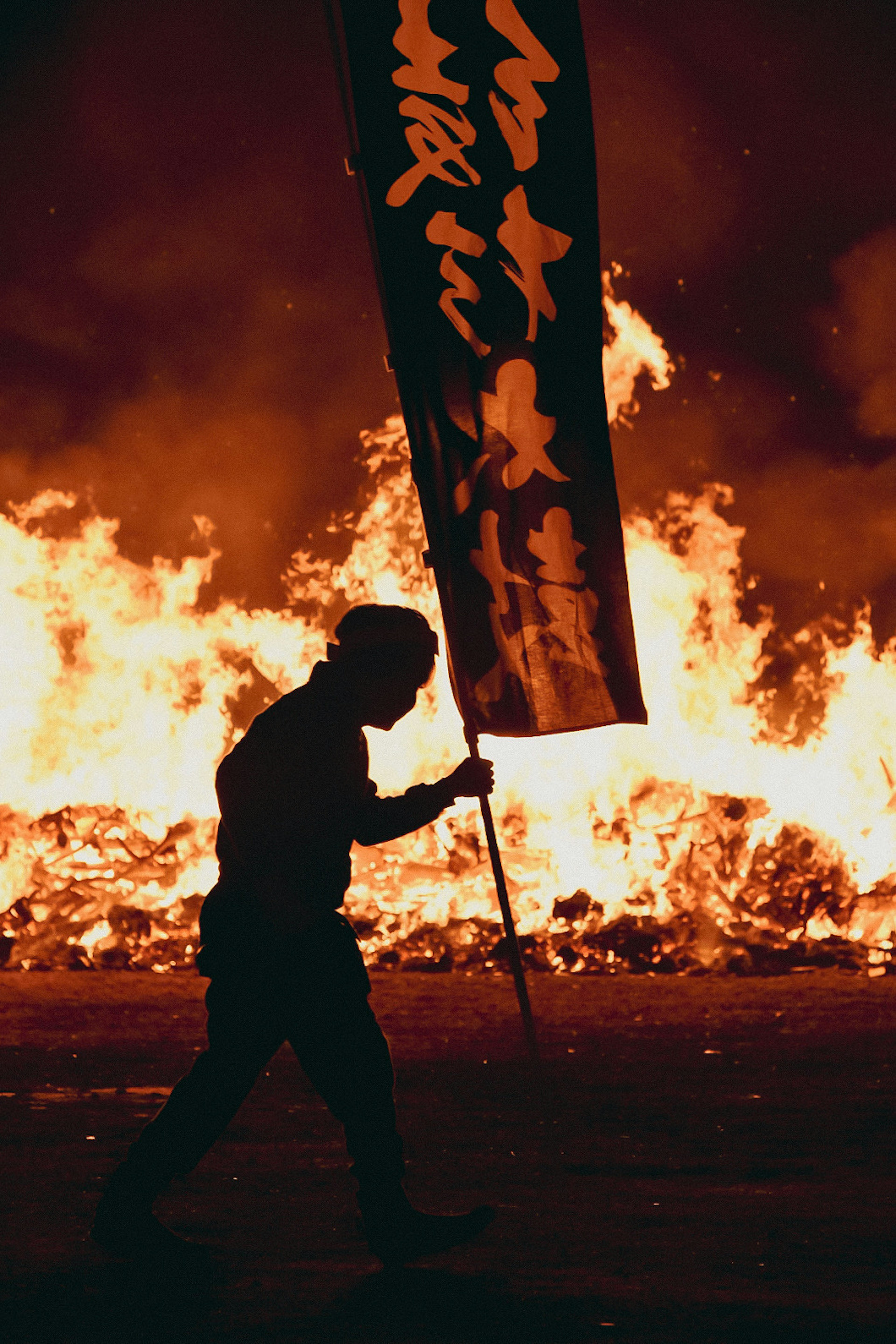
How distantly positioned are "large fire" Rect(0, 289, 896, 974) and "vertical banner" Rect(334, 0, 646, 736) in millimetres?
6407

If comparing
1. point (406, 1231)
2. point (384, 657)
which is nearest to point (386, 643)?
point (384, 657)

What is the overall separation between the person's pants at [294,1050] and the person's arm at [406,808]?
0.77 ft

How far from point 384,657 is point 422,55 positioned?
7.89 ft

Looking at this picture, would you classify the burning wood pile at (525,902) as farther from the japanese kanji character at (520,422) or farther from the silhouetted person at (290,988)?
the silhouetted person at (290,988)

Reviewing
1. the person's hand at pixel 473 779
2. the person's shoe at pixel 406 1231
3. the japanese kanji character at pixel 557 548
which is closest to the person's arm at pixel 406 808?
the person's hand at pixel 473 779

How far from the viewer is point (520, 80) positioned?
4.63 meters

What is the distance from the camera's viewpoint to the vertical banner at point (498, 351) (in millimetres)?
4348

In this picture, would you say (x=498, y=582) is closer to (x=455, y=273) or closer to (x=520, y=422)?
(x=520, y=422)

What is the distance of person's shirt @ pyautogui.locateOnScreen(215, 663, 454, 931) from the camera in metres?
3.04

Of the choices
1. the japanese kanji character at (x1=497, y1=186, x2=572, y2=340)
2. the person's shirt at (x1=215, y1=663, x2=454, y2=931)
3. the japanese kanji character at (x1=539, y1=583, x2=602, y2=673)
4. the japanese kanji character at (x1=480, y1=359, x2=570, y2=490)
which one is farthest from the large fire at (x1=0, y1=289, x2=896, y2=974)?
the person's shirt at (x1=215, y1=663, x2=454, y2=931)

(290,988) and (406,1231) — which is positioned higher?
(290,988)

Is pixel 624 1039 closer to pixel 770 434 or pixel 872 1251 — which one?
pixel 872 1251

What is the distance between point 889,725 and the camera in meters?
11.8

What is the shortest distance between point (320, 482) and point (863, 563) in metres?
5.12
